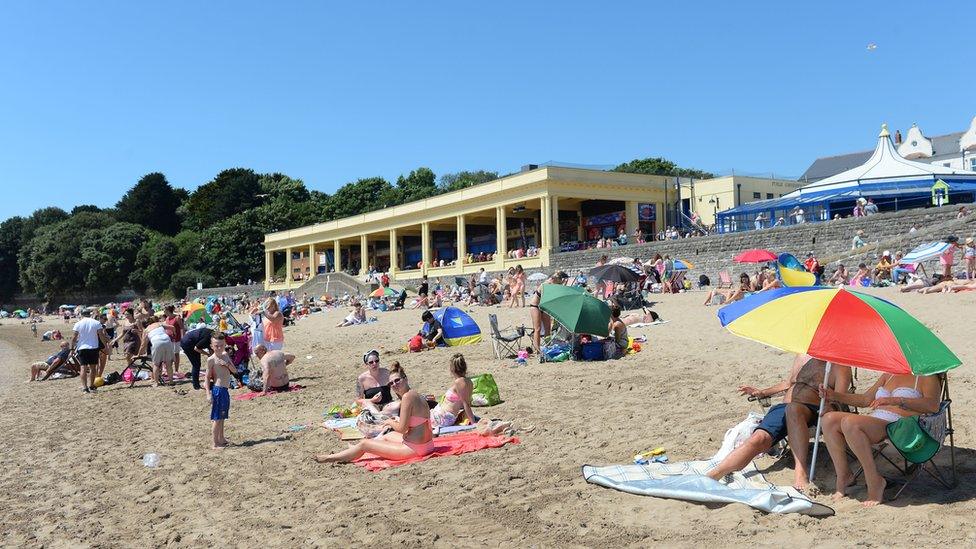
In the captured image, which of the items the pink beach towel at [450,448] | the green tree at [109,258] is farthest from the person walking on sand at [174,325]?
the green tree at [109,258]

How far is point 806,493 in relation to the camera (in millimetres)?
4754

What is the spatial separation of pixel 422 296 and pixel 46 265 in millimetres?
56572

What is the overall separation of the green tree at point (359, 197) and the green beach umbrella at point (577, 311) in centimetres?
5813

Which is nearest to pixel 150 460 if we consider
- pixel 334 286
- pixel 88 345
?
pixel 88 345

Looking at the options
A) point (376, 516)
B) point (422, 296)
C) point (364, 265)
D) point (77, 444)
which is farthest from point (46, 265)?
point (376, 516)

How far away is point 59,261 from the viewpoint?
217 feet

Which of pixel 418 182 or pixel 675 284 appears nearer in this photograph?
pixel 675 284

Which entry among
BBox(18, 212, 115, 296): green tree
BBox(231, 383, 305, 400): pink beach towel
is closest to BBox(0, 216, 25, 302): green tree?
BBox(18, 212, 115, 296): green tree

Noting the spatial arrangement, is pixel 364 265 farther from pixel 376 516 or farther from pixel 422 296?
pixel 376 516

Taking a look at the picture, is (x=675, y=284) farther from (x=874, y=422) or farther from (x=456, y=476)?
(x=874, y=422)

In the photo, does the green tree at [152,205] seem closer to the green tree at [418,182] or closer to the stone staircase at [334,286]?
the green tree at [418,182]

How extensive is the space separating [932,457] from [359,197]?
2638 inches

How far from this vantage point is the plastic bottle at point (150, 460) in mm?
7000

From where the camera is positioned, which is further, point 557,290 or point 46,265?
point 46,265
